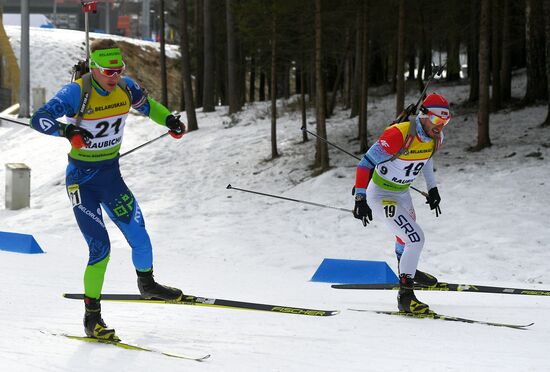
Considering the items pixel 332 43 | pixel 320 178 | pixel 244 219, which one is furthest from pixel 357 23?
pixel 244 219

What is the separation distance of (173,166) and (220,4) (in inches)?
505

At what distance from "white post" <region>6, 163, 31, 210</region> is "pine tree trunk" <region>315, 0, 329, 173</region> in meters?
6.65

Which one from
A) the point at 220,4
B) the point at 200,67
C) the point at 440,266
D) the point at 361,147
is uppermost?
the point at 220,4

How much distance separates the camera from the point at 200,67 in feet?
98.6

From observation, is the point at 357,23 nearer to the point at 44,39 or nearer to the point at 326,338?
the point at 326,338

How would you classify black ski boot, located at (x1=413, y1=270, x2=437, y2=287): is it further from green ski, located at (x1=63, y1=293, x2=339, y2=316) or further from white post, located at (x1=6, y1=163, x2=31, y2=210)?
white post, located at (x1=6, y1=163, x2=31, y2=210)

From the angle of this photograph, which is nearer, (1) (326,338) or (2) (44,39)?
(1) (326,338)

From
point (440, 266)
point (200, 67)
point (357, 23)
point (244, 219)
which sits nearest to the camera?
point (440, 266)

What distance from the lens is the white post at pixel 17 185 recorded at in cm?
1611

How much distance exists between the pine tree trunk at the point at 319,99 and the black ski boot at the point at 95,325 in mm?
10730

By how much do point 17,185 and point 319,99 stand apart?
7153 mm

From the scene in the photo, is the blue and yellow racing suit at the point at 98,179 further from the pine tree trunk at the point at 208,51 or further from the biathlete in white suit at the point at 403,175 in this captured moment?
the pine tree trunk at the point at 208,51

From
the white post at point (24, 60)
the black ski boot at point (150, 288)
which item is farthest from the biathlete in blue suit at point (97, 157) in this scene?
the white post at point (24, 60)

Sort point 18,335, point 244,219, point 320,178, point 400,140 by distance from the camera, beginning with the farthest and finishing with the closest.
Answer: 1. point 320,178
2. point 244,219
3. point 400,140
4. point 18,335
